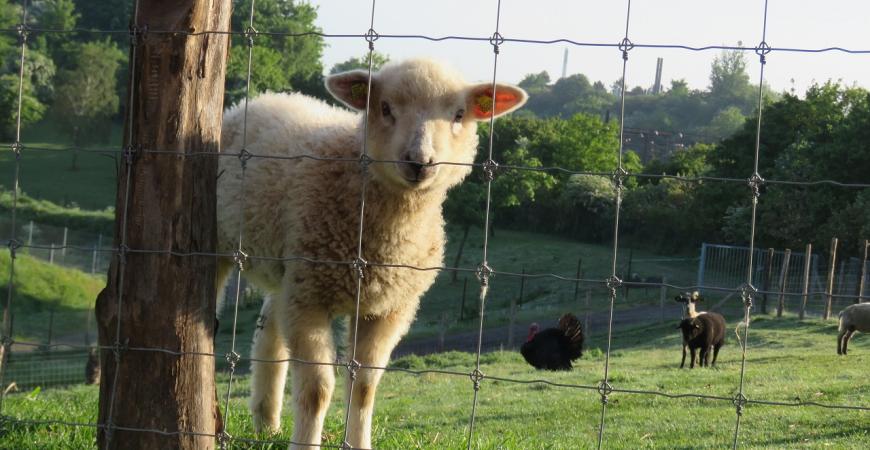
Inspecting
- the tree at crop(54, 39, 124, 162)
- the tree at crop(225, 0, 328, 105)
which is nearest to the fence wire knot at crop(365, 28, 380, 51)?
the tree at crop(225, 0, 328, 105)

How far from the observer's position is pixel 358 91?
5.07 metres

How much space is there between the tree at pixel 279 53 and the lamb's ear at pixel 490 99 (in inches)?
1282

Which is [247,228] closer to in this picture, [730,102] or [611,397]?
[611,397]

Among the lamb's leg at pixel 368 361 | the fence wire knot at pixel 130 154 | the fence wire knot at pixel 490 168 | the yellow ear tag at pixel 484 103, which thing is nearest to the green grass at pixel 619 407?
the lamb's leg at pixel 368 361

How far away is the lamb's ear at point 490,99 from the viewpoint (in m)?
5.04

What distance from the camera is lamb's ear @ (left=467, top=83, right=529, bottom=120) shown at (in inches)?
199

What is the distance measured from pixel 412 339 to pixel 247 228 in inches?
890

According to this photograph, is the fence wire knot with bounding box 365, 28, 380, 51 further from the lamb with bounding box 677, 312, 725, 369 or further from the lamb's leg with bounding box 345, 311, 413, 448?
the lamb with bounding box 677, 312, 725, 369

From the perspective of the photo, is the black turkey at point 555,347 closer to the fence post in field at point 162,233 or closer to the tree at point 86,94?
the fence post in field at point 162,233

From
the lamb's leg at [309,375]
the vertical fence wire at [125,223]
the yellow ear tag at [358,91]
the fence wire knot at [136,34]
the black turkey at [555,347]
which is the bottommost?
the black turkey at [555,347]

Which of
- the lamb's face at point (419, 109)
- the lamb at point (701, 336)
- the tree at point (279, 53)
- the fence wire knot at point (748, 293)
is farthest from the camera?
the tree at point (279, 53)

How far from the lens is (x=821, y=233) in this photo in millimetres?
27953

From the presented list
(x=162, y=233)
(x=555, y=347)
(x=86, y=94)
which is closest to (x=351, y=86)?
(x=162, y=233)

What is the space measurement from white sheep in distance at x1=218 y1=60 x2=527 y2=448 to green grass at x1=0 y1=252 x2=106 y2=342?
28.5m
